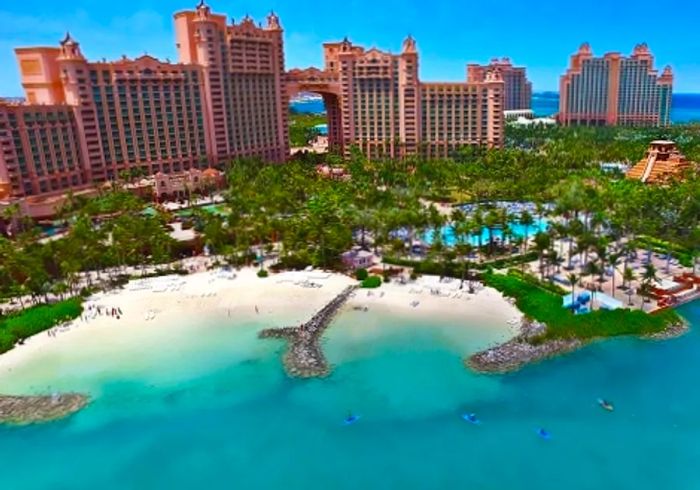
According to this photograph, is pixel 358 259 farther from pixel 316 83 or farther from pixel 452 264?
pixel 316 83

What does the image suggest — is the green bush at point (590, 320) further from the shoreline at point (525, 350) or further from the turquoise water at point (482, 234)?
the turquoise water at point (482, 234)

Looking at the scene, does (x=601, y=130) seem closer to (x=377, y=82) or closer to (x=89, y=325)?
(x=377, y=82)

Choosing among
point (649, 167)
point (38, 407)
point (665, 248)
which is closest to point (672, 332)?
point (665, 248)

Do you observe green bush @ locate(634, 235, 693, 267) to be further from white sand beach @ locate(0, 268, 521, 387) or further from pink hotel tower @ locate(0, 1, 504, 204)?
pink hotel tower @ locate(0, 1, 504, 204)

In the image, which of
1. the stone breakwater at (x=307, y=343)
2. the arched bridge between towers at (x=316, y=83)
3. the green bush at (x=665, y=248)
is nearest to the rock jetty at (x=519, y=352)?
the stone breakwater at (x=307, y=343)

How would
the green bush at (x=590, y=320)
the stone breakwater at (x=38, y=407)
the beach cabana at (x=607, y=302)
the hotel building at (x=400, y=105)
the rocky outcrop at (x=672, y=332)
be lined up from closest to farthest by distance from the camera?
the stone breakwater at (x=38, y=407)
the rocky outcrop at (x=672, y=332)
the green bush at (x=590, y=320)
the beach cabana at (x=607, y=302)
the hotel building at (x=400, y=105)

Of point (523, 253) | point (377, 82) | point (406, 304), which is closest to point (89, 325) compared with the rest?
point (406, 304)
